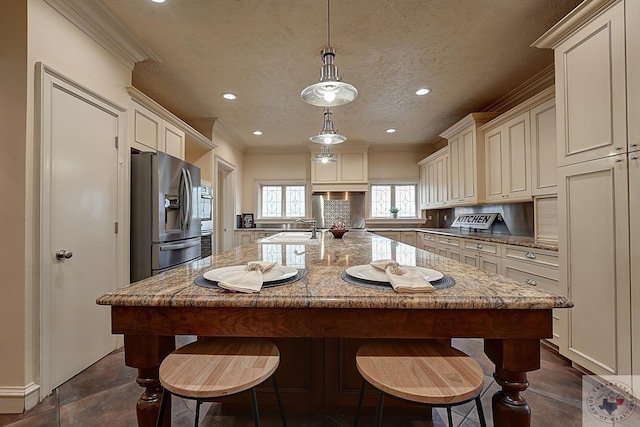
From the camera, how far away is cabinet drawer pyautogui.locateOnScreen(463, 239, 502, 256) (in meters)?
2.95

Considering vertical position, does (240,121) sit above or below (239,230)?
above

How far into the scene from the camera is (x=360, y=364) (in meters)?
0.90

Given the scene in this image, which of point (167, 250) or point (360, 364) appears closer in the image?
point (360, 364)

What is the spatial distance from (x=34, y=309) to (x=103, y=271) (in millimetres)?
555

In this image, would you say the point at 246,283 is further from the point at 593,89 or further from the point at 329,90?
the point at 593,89

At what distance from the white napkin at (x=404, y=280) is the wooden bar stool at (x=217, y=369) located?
0.45 m

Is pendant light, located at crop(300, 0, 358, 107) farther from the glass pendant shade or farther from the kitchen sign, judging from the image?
the kitchen sign

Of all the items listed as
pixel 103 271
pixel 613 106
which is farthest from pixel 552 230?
pixel 103 271

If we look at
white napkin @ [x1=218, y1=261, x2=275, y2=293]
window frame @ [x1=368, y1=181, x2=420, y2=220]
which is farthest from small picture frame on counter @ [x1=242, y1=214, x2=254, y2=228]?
white napkin @ [x1=218, y1=261, x2=275, y2=293]

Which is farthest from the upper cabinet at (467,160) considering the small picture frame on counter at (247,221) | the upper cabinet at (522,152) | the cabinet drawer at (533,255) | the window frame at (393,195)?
the small picture frame on counter at (247,221)

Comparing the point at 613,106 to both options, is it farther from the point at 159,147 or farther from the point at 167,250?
the point at 159,147

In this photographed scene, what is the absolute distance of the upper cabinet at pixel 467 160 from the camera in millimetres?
3686

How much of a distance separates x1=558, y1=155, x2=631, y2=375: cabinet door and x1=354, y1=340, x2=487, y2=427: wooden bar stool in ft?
4.61

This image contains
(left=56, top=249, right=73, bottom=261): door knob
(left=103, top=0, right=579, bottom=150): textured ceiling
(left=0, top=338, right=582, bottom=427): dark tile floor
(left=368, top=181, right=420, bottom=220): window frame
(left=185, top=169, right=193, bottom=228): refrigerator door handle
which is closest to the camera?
(left=0, top=338, right=582, bottom=427): dark tile floor
